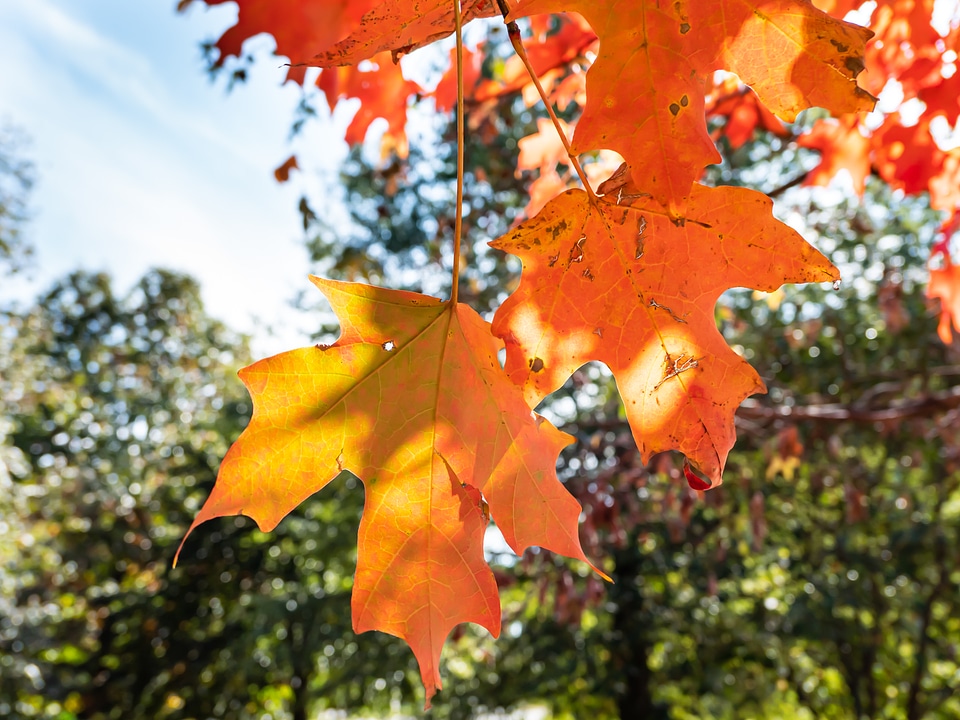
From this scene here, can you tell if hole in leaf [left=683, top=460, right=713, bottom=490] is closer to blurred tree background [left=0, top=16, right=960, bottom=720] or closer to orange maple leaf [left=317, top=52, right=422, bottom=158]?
orange maple leaf [left=317, top=52, right=422, bottom=158]

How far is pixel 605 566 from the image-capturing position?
236 inches

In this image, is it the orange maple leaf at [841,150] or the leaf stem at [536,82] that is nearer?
the leaf stem at [536,82]

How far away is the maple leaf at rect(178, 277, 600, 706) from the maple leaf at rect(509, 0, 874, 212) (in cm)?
26

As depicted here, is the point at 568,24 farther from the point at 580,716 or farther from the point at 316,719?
the point at 316,719

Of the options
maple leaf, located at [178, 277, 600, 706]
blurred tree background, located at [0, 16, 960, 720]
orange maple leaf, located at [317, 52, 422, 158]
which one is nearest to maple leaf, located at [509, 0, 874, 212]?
maple leaf, located at [178, 277, 600, 706]

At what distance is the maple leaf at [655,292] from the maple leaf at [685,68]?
8 centimetres

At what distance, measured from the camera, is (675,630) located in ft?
18.5

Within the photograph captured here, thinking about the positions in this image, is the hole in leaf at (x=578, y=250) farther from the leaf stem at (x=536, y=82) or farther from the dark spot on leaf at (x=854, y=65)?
the dark spot on leaf at (x=854, y=65)

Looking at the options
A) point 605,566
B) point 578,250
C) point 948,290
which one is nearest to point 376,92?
point 578,250

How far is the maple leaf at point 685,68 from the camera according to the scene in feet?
1.85

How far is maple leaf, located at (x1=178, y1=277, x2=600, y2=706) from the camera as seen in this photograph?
2.19ft

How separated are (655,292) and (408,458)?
309 mm

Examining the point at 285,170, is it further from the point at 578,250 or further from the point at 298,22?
the point at 578,250

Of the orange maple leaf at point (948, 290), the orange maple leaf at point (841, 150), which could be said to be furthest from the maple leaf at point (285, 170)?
the orange maple leaf at point (948, 290)
